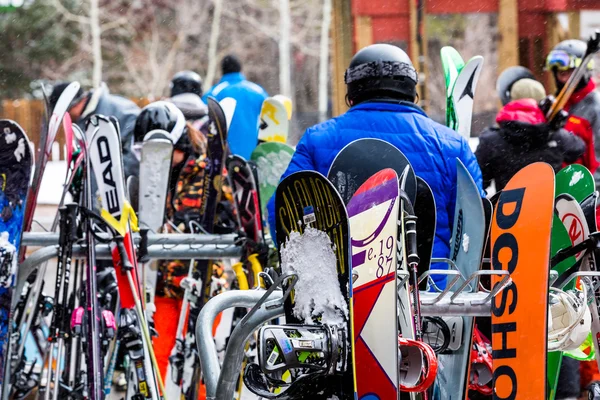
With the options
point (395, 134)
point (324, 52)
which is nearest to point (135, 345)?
point (395, 134)

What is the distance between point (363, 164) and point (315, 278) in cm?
62

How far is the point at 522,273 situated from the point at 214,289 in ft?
8.01

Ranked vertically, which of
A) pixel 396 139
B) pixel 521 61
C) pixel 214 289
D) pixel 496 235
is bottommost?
pixel 214 289

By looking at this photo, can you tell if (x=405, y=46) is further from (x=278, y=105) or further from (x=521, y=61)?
(x=278, y=105)

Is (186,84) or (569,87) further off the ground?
(186,84)

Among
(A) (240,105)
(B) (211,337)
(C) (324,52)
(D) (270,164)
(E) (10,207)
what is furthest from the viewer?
(C) (324,52)

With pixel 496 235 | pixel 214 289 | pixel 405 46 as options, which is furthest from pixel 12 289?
pixel 405 46

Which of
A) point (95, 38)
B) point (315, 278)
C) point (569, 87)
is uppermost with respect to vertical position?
point (95, 38)

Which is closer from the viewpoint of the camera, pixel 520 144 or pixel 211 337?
pixel 211 337

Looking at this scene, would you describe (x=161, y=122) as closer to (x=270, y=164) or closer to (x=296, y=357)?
(x=270, y=164)

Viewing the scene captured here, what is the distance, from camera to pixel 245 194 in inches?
191

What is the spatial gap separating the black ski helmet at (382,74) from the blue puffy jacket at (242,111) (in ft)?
12.9

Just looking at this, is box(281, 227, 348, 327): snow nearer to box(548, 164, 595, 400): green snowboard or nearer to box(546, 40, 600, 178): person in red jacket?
box(548, 164, 595, 400): green snowboard

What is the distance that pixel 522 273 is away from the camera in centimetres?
287
